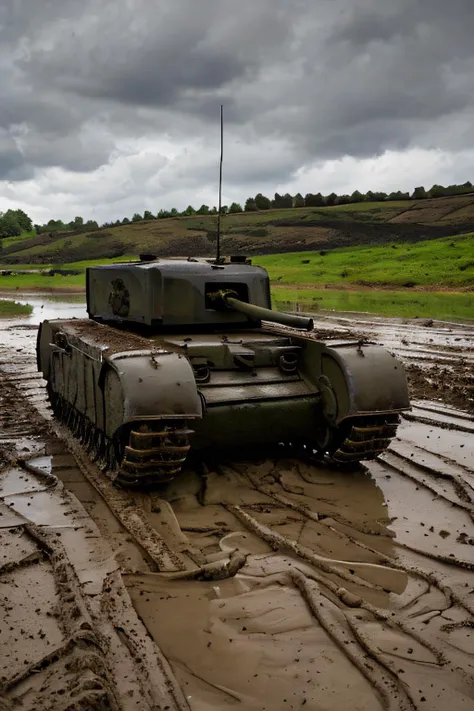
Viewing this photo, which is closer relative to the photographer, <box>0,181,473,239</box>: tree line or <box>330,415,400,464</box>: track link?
<box>330,415,400,464</box>: track link

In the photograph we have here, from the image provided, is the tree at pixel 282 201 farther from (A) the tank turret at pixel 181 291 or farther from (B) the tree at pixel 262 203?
(A) the tank turret at pixel 181 291

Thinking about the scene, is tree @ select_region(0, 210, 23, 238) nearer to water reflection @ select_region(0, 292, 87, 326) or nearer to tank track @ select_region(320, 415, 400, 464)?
water reflection @ select_region(0, 292, 87, 326)

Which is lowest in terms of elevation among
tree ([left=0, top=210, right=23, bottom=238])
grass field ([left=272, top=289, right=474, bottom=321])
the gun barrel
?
grass field ([left=272, top=289, right=474, bottom=321])

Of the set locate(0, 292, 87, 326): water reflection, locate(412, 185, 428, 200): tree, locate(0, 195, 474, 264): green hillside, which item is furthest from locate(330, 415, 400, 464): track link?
locate(412, 185, 428, 200): tree

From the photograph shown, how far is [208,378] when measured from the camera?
8.01 meters

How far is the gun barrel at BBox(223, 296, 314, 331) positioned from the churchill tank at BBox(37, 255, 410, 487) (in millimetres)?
15

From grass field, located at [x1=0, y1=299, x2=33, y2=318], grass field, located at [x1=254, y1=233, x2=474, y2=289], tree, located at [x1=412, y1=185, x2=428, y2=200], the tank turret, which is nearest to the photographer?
the tank turret

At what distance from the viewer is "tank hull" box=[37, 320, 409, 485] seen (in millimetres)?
7004

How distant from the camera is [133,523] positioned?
22.1 ft

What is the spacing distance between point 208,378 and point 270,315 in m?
1.08

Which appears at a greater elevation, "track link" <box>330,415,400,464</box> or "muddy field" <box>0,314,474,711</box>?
"track link" <box>330,415,400,464</box>

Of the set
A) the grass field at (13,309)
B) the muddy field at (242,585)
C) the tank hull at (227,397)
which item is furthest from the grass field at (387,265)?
the muddy field at (242,585)

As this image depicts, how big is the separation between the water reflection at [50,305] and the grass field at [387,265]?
11271mm

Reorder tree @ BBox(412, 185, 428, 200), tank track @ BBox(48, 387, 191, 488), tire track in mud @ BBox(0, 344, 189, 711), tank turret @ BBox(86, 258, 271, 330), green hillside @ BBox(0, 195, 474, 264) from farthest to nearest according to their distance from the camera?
tree @ BBox(412, 185, 428, 200) → green hillside @ BBox(0, 195, 474, 264) → tank turret @ BBox(86, 258, 271, 330) → tank track @ BBox(48, 387, 191, 488) → tire track in mud @ BBox(0, 344, 189, 711)
